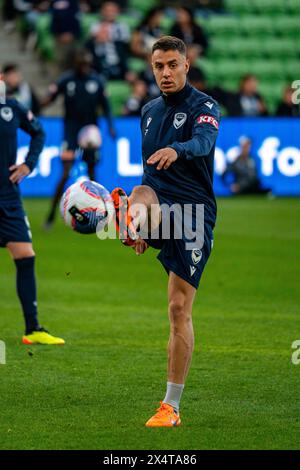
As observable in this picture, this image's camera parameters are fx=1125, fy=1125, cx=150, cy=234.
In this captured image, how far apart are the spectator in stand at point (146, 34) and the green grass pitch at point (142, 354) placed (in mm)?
Answer: 8500

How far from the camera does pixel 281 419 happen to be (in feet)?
21.6

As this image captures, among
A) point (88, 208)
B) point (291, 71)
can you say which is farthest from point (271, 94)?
point (88, 208)

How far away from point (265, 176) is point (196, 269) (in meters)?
14.9

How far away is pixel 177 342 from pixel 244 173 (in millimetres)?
14601

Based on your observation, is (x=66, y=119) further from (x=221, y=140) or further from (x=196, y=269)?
(x=196, y=269)

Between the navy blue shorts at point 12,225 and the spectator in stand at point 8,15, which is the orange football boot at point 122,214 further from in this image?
the spectator in stand at point 8,15

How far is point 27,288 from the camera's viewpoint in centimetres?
927

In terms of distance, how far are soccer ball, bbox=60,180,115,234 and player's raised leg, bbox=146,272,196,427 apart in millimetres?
551

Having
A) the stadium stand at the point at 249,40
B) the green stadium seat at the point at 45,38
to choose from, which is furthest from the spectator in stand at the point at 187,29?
the green stadium seat at the point at 45,38

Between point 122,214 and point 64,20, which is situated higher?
point 64,20

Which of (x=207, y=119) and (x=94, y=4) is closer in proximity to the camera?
(x=207, y=119)

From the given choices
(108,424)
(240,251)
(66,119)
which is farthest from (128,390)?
(66,119)

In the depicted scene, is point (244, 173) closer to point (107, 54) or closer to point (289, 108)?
point (289, 108)

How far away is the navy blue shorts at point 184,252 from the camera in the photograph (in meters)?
6.47
